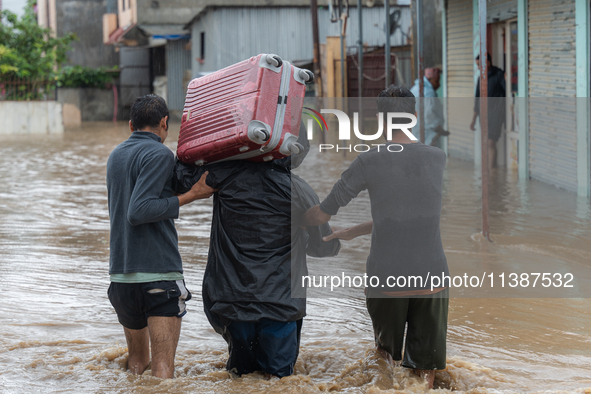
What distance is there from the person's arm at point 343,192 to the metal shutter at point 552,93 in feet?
20.1

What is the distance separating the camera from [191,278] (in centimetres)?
586

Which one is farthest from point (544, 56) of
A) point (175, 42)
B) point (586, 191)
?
point (175, 42)

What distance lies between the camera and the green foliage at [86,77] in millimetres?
29891

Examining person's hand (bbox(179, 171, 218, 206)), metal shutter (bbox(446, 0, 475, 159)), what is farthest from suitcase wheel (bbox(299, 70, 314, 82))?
metal shutter (bbox(446, 0, 475, 159))

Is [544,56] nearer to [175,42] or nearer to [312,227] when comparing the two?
[312,227]

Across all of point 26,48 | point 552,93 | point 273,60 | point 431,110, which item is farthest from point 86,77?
point 273,60

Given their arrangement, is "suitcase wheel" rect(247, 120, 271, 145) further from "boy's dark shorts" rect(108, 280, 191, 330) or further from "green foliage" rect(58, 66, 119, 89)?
"green foliage" rect(58, 66, 119, 89)

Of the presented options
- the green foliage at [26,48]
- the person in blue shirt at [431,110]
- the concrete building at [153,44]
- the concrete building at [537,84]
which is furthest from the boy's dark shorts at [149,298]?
the concrete building at [153,44]

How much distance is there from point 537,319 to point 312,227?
6.42 ft

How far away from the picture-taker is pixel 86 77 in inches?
1201

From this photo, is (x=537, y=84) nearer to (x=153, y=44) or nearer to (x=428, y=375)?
(x=428, y=375)

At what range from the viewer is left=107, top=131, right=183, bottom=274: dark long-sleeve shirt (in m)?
3.35

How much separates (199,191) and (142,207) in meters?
0.28

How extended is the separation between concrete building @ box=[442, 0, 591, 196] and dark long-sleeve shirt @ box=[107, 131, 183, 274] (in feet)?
21.0
